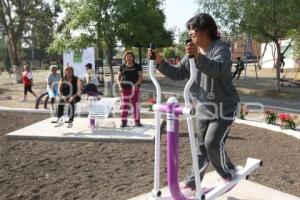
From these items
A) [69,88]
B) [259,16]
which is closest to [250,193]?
[69,88]

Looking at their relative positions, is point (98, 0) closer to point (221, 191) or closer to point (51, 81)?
point (51, 81)

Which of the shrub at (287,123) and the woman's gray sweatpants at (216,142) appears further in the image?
the shrub at (287,123)

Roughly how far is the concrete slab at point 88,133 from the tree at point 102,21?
852 centimetres

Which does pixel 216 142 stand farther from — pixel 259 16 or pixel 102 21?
pixel 259 16

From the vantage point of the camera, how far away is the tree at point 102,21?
16875mm

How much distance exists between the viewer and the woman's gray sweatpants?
3859 mm

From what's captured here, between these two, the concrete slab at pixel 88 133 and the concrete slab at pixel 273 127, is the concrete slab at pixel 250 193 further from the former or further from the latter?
the concrete slab at pixel 273 127

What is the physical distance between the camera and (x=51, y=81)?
11883 mm

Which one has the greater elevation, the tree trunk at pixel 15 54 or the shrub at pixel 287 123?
the tree trunk at pixel 15 54

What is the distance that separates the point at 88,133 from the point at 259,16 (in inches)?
485

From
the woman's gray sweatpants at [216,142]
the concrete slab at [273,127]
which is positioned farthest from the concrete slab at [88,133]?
the woman's gray sweatpants at [216,142]

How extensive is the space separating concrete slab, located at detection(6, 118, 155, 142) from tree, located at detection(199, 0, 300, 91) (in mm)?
10893

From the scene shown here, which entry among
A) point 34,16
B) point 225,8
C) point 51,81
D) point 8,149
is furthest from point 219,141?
point 34,16

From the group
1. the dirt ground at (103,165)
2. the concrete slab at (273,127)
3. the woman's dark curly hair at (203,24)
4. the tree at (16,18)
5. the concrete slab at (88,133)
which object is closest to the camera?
the woman's dark curly hair at (203,24)
